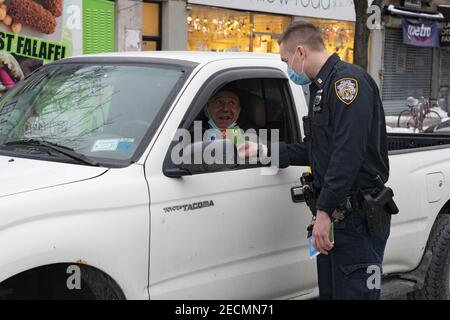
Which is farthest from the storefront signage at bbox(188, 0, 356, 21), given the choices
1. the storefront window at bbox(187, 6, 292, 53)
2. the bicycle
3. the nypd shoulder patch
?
the nypd shoulder patch

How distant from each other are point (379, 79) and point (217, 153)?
18945 mm

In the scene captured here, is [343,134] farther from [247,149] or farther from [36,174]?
[36,174]

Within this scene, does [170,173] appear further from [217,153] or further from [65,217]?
[65,217]

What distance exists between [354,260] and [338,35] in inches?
675

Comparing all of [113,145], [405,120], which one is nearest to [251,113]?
[113,145]

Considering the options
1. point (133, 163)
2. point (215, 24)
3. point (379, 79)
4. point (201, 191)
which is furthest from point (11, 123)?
point (379, 79)

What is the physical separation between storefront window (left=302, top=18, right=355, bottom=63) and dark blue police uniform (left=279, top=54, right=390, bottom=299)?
16.0m

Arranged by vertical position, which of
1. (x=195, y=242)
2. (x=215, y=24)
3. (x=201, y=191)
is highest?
(x=215, y=24)

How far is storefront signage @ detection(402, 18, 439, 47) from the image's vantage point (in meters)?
21.9

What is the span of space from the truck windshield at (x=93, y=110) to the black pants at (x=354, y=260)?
3.63ft

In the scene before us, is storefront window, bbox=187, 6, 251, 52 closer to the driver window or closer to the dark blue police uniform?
the driver window

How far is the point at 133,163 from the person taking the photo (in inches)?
125

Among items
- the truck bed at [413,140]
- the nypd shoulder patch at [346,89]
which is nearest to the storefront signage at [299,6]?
the truck bed at [413,140]

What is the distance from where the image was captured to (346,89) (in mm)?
3205
